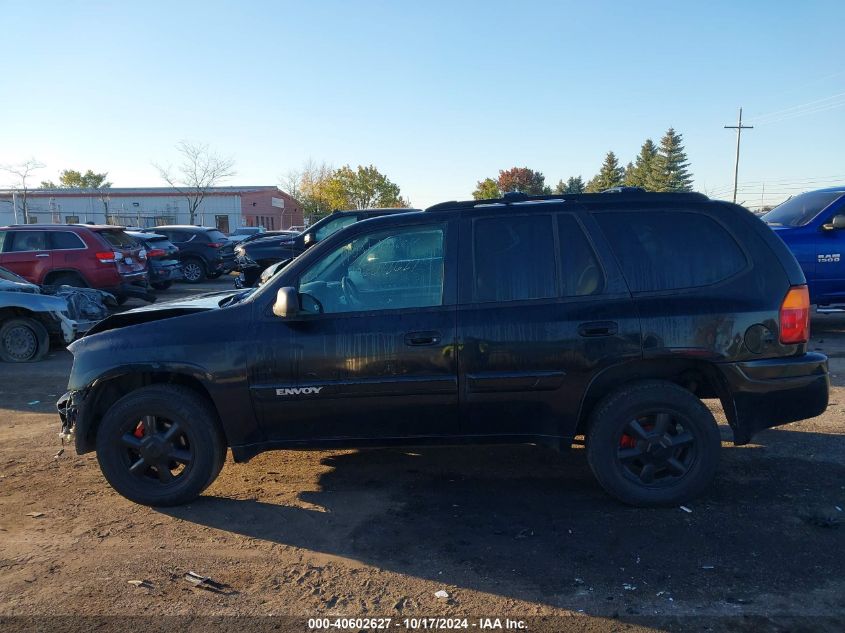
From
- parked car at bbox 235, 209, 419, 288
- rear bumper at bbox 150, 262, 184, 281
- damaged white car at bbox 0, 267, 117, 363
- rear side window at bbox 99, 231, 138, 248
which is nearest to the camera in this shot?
damaged white car at bbox 0, 267, 117, 363

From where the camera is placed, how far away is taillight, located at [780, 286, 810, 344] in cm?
404

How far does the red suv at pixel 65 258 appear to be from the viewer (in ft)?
42.3

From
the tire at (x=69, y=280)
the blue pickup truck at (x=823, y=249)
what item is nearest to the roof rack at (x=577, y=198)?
the blue pickup truck at (x=823, y=249)

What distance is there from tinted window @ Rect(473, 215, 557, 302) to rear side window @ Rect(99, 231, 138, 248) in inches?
452

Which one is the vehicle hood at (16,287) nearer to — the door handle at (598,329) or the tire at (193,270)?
the door handle at (598,329)

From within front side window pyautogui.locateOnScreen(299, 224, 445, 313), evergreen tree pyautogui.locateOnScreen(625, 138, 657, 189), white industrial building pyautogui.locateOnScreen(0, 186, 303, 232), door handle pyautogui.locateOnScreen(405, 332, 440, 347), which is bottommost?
door handle pyautogui.locateOnScreen(405, 332, 440, 347)

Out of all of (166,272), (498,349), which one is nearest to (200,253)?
(166,272)

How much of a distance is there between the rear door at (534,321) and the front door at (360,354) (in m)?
0.14

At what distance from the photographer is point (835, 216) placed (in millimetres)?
9445

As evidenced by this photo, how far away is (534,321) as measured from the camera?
4.02 metres

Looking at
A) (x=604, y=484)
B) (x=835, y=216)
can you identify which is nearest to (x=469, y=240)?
(x=604, y=484)

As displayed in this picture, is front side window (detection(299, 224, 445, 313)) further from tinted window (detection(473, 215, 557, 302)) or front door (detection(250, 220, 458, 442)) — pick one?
tinted window (detection(473, 215, 557, 302))

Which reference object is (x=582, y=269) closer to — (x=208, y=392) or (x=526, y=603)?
(x=526, y=603)

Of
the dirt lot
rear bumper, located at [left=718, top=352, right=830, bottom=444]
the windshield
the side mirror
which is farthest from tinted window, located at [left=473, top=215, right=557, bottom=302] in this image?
the windshield
